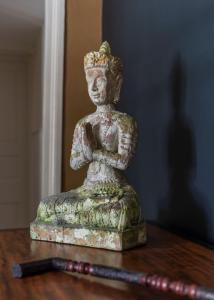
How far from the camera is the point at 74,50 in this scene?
5.36 ft

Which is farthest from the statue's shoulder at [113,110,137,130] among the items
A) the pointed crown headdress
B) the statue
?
the pointed crown headdress

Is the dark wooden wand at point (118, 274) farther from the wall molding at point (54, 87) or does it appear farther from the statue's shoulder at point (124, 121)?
the wall molding at point (54, 87)

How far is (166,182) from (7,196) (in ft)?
5.66

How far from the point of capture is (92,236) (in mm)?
876

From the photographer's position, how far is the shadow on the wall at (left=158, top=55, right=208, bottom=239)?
1023mm

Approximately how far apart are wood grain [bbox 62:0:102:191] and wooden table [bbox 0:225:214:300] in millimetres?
600

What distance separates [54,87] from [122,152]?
74cm

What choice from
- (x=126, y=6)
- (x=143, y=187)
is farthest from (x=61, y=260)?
(x=126, y=6)

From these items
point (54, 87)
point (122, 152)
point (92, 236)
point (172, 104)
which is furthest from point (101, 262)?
point (54, 87)

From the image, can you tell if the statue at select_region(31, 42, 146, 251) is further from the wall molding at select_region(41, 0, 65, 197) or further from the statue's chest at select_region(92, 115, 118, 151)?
the wall molding at select_region(41, 0, 65, 197)

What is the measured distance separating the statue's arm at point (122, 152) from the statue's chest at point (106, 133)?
2 centimetres

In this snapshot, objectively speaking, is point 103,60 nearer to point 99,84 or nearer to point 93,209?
point 99,84

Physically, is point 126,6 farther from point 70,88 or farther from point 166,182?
point 166,182

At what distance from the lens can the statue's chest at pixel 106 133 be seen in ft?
3.20
